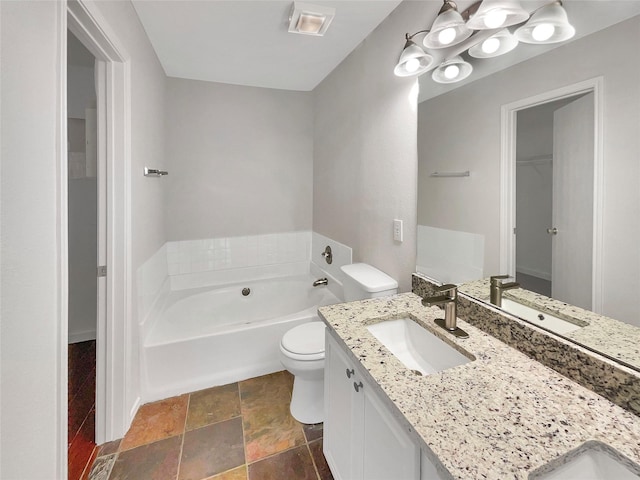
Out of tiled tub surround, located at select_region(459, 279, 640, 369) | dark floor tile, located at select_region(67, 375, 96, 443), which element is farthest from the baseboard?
tiled tub surround, located at select_region(459, 279, 640, 369)

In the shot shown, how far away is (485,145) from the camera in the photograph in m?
1.14

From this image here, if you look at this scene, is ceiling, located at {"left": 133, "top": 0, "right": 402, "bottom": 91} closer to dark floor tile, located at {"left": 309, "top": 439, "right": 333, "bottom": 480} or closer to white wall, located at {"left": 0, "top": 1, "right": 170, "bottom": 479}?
white wall, located at {"left": 0, "top": 1, "right": 170, "bottom": 479}

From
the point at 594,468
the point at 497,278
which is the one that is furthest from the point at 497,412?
the point at 497,278

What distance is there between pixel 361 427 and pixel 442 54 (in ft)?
5.40

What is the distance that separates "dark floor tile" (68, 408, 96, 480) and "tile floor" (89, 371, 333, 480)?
6 centimetres

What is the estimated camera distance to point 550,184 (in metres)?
0.91

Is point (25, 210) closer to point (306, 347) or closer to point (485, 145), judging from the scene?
point (306, 347)

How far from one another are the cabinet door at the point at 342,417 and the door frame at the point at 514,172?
29.1 inches

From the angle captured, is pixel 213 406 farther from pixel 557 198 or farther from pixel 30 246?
pixel 557 198

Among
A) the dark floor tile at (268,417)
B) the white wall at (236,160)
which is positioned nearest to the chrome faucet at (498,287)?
the dark floor tile at (268,417)

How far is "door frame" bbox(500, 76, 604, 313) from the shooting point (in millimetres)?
794

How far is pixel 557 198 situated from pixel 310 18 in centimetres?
163

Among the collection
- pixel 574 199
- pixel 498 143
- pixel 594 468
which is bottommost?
pixel 594 468

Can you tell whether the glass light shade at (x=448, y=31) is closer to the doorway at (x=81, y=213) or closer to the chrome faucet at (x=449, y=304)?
the chrome faucet at (x=449, y=304)
